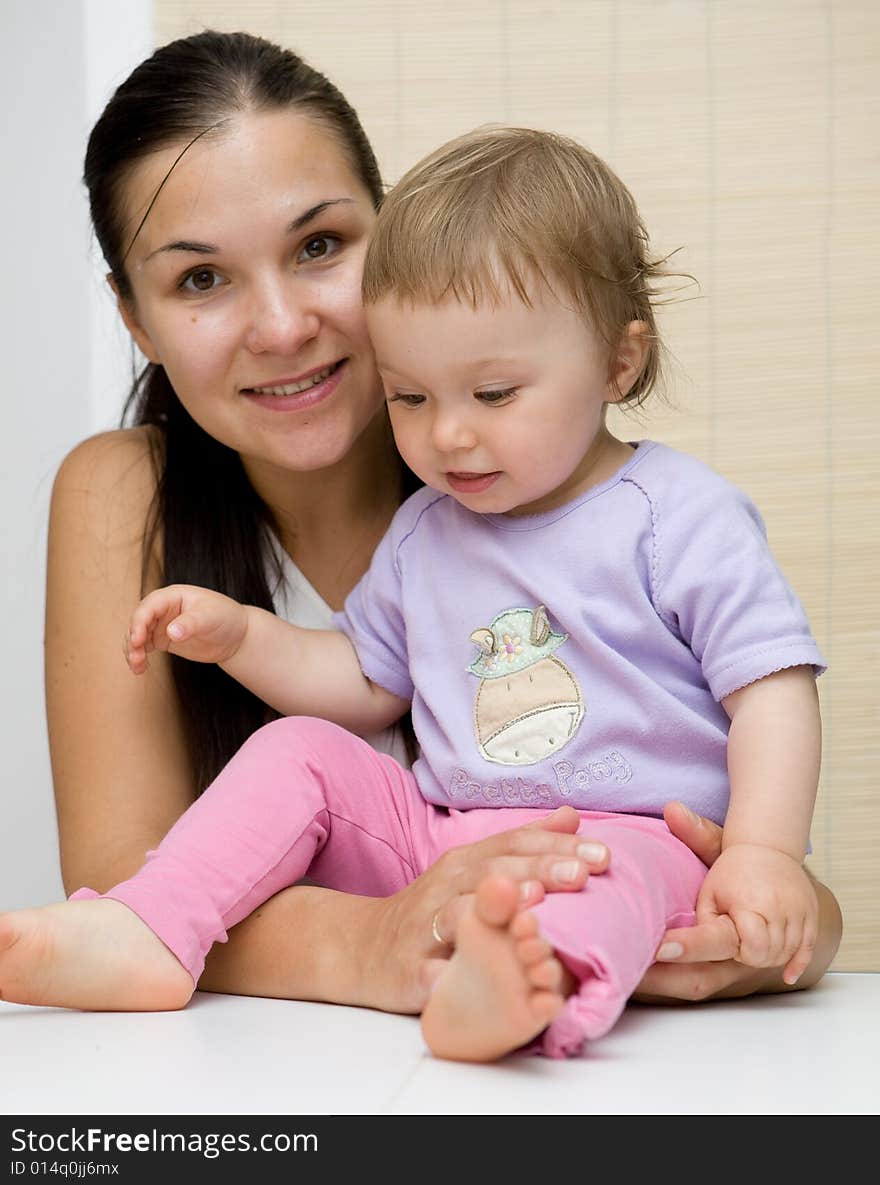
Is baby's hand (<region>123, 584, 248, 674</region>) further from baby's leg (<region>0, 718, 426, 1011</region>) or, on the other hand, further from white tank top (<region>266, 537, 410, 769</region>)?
white tank top (<region>266, 537, 410, 769</region>)

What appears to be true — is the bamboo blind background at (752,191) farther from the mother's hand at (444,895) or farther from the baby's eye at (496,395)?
the mother's hand at (444,895)

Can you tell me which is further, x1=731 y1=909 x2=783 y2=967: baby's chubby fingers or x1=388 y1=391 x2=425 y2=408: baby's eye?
x1=388 y1=391 x2=425 y2=408: baby's eye

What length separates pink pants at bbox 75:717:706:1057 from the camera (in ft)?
3.41

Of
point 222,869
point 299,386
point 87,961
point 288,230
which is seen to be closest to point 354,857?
point 222,869

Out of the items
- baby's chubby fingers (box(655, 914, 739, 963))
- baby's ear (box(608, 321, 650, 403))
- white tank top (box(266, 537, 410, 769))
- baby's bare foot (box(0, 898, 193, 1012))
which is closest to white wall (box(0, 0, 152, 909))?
white tank top (box(266, 537, 410, 769))

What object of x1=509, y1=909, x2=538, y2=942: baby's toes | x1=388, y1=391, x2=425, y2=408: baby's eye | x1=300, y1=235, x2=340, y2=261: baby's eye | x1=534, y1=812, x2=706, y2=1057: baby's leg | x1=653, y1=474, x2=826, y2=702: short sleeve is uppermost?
x1=300, y1=235, x2=340, y2=261: baby's eye

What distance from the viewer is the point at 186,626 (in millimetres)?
1453

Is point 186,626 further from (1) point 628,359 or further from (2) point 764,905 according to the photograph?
(2) point 764,905

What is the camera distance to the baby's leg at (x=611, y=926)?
1.02m

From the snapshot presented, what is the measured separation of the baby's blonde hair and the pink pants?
0.44 m

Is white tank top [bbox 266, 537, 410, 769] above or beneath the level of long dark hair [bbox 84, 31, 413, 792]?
beneath
